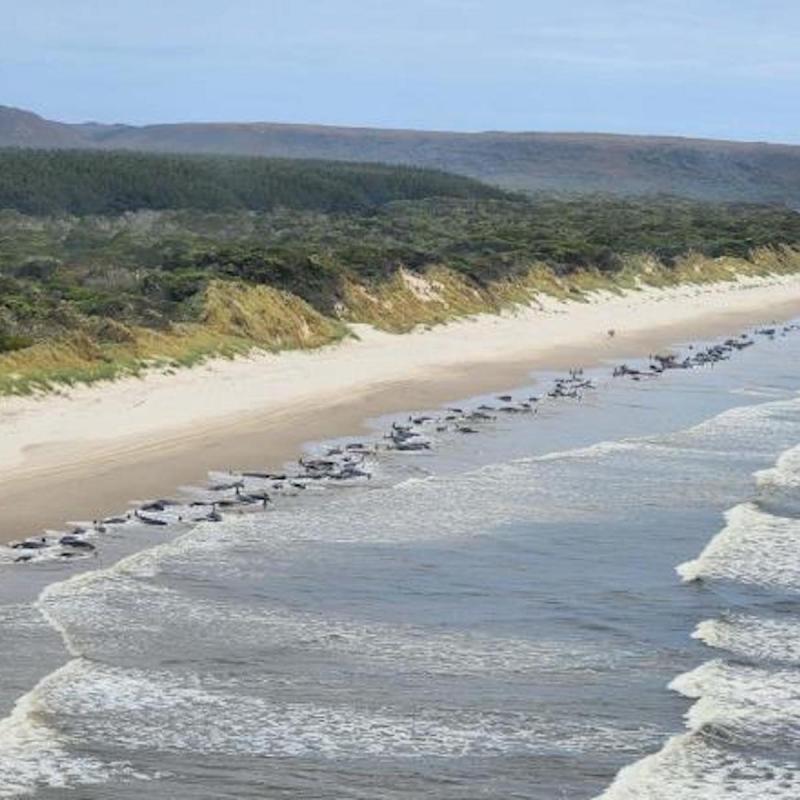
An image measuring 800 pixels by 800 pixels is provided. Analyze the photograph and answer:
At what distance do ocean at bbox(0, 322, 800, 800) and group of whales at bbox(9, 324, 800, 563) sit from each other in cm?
26

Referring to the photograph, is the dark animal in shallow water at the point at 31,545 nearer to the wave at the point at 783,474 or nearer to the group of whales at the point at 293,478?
the group of whales at the point at 293,478

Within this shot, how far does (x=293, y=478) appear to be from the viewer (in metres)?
18.1

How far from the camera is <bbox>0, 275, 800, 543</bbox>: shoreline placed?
56.1 feet

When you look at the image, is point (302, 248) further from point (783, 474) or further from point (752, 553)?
point (752, 553)

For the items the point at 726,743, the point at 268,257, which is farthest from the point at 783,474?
the point at 268,257

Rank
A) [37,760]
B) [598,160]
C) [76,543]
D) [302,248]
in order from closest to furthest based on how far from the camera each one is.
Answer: [37,760]
[76,543]
[302,248]
[598,160]

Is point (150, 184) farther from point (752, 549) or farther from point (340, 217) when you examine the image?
point (752, 549)

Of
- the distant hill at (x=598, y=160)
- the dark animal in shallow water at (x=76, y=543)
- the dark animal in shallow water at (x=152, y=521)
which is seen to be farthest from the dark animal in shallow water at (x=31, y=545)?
the distant hill at (x=598, y=160)

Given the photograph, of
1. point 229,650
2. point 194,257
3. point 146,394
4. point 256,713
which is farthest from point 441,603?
point 194,257

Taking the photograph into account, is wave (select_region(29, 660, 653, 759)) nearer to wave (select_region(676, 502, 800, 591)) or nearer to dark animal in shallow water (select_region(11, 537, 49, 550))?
dark animal in shallow water (select_region(11, 537, 49, 550))

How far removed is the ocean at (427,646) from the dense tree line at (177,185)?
1956 inches

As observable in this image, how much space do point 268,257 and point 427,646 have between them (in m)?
21.2

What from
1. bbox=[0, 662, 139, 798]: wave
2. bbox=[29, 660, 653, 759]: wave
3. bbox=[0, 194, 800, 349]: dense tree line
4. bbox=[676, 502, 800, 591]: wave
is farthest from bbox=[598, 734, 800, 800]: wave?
bbox=[0, 194, 800, 349]: dense tree line

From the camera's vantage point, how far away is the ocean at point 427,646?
939cm
